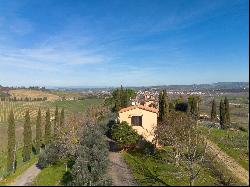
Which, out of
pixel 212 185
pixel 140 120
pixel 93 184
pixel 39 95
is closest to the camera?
pixel 212 185

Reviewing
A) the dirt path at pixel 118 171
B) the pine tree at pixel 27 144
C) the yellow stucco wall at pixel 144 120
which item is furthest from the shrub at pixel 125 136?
the pine tree at pixel 27 144

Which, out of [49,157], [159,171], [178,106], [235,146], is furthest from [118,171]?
[178,106]

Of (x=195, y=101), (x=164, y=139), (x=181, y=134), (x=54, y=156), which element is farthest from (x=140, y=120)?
(x=195, y=101)

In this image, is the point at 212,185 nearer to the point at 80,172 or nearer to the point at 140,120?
the point at 80,172

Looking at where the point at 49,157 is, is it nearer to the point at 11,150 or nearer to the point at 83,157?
the point at 83,157

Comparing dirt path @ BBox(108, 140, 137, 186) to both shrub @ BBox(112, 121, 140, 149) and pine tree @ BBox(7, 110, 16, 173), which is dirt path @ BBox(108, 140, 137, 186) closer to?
shrub @ BBox(112, 121, 140, 149)

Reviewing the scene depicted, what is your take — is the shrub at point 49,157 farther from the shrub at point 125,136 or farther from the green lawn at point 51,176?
the shrub at point 125,136

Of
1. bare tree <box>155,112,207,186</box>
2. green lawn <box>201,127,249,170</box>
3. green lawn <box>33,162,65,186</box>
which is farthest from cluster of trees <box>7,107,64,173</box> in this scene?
green lawn <box>201,127,249,170</box>
